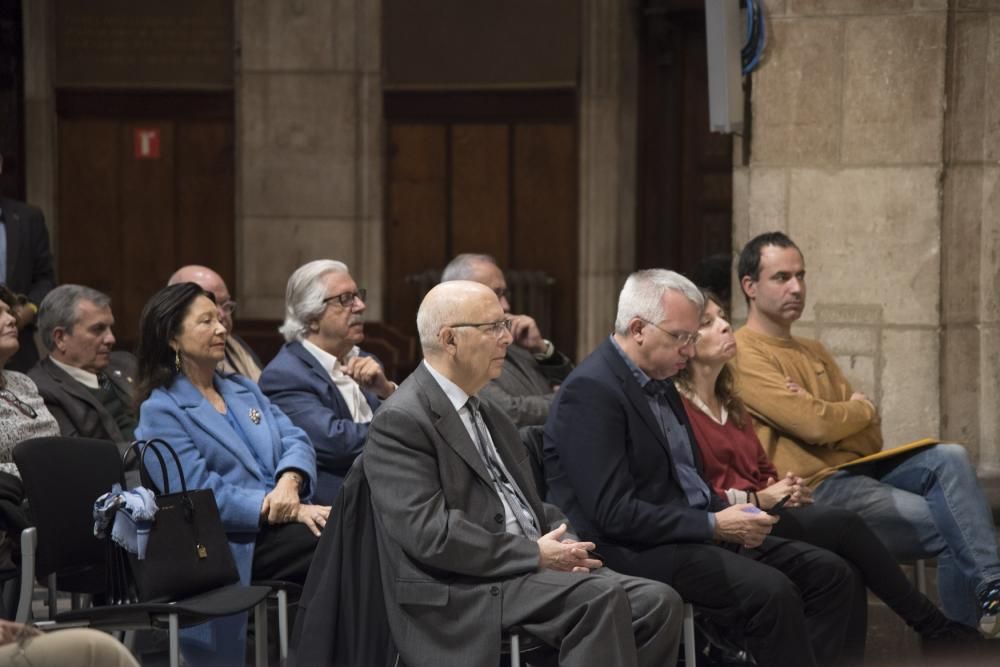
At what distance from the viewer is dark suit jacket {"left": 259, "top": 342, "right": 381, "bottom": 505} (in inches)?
209

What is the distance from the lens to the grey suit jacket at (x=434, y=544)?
390 centimetres

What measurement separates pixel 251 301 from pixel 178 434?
5841 millimetres

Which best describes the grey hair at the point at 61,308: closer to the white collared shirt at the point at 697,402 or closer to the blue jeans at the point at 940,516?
the white collared shirt at the point at 697,402

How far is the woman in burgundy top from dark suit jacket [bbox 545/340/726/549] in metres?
0.40

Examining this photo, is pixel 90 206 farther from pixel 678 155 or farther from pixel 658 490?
pixel 658 490

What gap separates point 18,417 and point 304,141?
219 inches

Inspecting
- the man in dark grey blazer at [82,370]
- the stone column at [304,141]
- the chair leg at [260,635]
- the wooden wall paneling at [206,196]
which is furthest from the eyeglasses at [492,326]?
the wooden wall paneling at [206,196]

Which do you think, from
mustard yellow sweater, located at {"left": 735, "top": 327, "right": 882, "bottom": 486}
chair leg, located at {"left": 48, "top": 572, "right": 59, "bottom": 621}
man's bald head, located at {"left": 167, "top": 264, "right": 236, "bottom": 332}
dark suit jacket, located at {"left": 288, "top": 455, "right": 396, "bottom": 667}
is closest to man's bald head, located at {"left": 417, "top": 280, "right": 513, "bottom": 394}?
dark suit jacket, located at {"left": 288, "top": 455, "right": 396, "bottom": 667}

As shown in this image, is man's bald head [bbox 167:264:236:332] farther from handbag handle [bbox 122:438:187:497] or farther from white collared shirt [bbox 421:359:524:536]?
white collared shirt [bbox 421:359:524:536]

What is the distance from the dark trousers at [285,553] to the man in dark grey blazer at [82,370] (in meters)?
1.05

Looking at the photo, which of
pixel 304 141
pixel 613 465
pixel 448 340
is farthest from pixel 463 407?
pixel 304 141

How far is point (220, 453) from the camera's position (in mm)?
4859

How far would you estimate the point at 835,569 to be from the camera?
4840 millimetres

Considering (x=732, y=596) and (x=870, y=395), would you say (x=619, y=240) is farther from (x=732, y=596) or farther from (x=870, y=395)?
(x=732, y=596)
